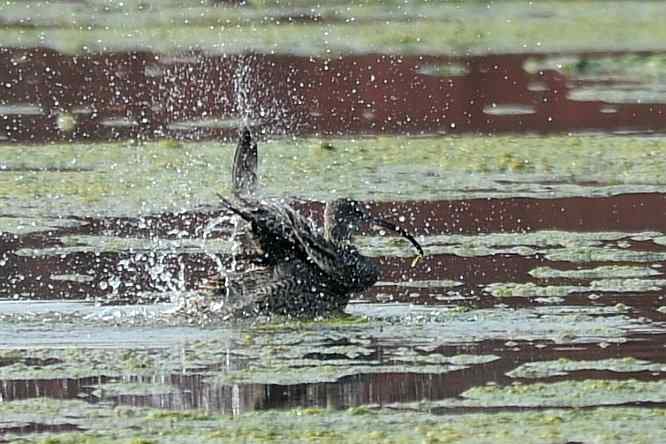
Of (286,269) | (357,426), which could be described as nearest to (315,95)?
(286,269)

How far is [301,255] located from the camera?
9.66 meters

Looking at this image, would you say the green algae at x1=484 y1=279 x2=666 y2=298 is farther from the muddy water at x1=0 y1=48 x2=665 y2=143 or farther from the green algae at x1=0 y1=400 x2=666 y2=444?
the muddy water at x1=0 y1=48 x2=665 y2=143

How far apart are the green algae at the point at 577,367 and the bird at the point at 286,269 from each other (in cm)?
151

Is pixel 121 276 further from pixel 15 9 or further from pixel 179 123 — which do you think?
pixel 15 9

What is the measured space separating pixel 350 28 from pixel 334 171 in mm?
10681

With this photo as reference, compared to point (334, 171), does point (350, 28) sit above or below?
above

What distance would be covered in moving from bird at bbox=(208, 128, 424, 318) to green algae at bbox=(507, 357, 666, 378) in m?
1.51

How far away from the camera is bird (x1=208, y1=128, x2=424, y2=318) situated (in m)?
9.40

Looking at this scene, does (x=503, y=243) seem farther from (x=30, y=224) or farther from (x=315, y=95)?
(x=315, y=95)

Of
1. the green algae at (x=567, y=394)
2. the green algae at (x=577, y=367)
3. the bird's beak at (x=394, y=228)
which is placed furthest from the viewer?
the bird's beak at (x=394, y=228)

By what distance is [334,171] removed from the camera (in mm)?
13398

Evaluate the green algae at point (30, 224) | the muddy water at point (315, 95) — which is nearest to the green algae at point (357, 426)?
the green algae at point (30, 224)

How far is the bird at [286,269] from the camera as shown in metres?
9.40

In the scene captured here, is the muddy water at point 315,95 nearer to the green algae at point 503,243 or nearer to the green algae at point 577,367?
the green algae at point 503,243
